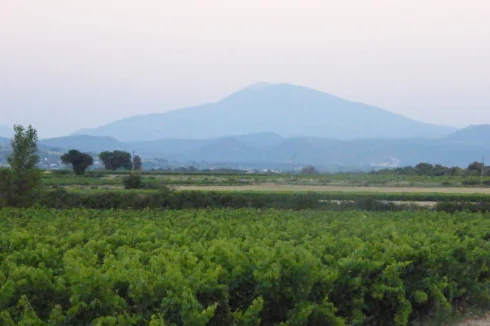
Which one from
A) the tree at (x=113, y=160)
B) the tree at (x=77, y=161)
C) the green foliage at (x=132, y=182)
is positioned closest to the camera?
the green foliage at (x=132, y=182)

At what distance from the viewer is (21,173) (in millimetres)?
33000

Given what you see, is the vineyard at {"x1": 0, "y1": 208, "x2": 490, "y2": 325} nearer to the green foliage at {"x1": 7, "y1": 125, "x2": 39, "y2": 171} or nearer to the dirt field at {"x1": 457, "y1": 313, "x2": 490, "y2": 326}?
the dirt field at {"x1": 457, "y1": 313, "x2": 490, "y2": 326}

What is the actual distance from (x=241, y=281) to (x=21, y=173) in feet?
92.0

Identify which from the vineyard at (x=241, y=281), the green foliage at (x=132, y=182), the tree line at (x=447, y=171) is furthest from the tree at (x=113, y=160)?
the vineyard at (x=241, y=281)

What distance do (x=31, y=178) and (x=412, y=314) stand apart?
2660cm

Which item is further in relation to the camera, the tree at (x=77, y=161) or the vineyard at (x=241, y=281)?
the tree at (x=77, y=161)

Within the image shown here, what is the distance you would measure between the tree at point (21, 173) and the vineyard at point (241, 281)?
2219 cm

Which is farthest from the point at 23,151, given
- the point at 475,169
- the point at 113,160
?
the point at 475,169

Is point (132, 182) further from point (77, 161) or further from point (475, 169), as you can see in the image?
point (475, 169)

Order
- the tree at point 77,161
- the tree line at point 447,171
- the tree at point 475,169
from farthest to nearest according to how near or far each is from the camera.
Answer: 1. the tree at point 475,169
2. the tree line at point 447,171
3. the tree at point 77,161

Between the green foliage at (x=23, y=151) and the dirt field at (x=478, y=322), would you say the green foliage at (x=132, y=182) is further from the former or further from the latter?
the dirt field at (x=478, y=322)

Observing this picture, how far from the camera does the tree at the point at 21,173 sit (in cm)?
3259

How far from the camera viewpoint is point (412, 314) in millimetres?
10375

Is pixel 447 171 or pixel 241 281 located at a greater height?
pixel 447 171
